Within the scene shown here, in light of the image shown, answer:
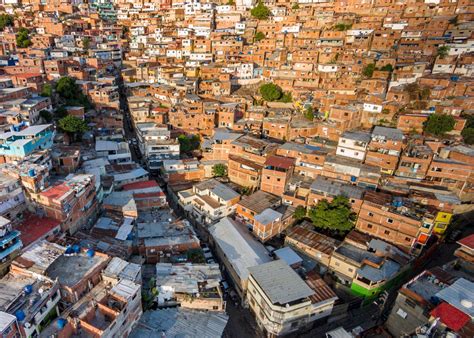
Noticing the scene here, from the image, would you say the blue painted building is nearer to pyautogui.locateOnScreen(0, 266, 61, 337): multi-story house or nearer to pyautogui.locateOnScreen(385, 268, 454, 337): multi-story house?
pyautogui.locateOnScreen(0, 266, 61, 337): multi-story house

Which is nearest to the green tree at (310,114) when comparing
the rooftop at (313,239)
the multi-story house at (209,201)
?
the multi-story house at (209,201)

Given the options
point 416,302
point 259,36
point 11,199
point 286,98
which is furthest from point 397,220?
point 259,36

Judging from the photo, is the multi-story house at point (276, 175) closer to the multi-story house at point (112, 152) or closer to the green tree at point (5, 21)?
the multi-story house at point (112, 152)

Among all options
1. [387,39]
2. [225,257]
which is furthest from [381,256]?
[387,39]

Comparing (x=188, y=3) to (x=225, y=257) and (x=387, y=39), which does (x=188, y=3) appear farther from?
(x=225, y=257)

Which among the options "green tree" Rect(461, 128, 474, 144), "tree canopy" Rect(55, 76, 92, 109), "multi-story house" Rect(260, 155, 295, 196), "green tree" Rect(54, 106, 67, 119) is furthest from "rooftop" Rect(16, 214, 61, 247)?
"green tree" Rect(461, 128, 474, 144)

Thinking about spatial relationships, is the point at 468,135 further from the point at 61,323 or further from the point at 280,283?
the point at 61,323
